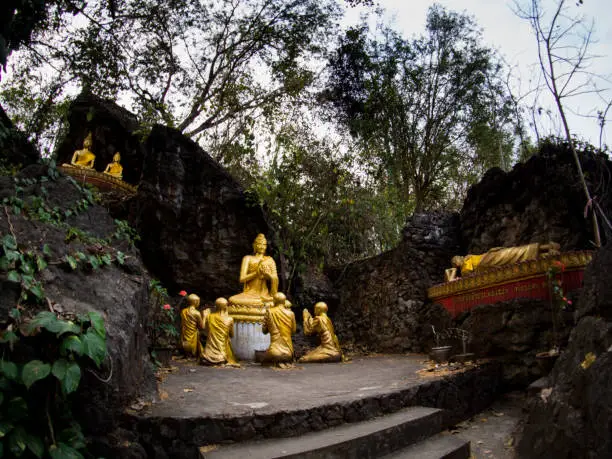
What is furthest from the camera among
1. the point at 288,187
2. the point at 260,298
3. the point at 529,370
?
the point at 288,187

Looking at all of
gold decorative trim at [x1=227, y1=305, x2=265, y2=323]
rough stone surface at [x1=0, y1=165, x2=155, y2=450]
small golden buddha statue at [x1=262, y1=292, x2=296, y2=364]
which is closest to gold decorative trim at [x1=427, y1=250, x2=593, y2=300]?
small golden buddha statue at [x1=262, y1=292, x2=296, y2=364]

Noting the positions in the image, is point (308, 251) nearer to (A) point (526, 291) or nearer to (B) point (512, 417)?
(A) point (526, 291)

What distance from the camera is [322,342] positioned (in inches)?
311

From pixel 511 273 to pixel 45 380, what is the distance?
603 centimetres

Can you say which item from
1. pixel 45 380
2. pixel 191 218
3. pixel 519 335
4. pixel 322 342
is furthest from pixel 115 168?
pixel 519 335

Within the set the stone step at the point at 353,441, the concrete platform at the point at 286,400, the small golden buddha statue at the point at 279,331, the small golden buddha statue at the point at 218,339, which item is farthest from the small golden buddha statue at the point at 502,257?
the small golden buddha statue at the point at 218,339

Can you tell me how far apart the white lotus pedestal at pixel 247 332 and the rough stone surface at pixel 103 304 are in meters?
4.32

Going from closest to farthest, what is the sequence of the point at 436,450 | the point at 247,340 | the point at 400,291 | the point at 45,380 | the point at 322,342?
the point at 45,380, the point at 436,450, the point at 322,342, the point at 247,340, the point at 400,291

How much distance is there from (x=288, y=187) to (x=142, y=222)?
3.46 m

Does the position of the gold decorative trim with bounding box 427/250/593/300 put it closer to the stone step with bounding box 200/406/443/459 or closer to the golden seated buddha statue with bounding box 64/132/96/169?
the stone step with bounding box 200/406/443/459

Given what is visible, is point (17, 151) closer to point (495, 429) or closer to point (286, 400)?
point (286, 400)

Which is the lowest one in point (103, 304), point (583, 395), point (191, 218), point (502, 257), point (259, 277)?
point (583, 395)

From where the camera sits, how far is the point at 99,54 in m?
7.73

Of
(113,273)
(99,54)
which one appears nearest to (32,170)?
(99,54)
